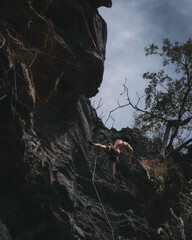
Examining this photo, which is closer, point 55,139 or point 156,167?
point 55,139

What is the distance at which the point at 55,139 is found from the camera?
8.63m

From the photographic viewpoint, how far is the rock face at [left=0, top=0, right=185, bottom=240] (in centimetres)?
588

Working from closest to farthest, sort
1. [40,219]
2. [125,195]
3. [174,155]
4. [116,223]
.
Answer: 1. [40,219]
2. [116,223]
3. [125,195]
4. [174,155]

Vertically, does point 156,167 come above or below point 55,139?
above

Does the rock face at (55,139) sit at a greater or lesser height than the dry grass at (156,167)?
lesser

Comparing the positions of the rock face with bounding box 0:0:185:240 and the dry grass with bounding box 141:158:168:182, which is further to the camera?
the dry grass with bounding box 141:158:168:182

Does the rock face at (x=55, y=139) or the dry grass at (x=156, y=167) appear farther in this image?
the dry grass at (x=156, y=167)

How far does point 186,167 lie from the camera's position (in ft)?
50.7

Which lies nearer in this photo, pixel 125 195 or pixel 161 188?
pixel 125 195

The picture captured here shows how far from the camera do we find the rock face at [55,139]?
588 centimetres

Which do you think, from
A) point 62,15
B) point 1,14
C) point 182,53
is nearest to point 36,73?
point 1,14

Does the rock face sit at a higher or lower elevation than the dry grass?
lower

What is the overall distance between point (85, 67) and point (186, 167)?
31.8 feet

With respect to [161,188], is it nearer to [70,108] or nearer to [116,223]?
[116,223]
